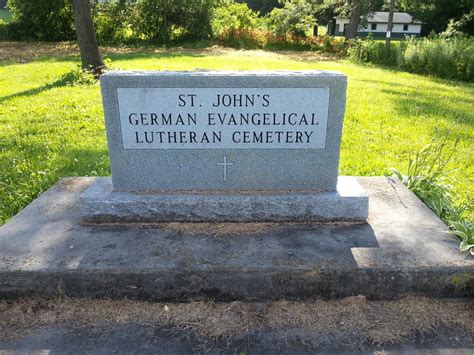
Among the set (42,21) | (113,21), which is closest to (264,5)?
(113,21)

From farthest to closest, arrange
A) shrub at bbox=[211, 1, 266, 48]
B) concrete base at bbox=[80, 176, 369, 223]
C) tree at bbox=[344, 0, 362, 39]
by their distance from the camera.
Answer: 1. tree at bbox=[344, 0, 362, 39]
2. shrub at bbox=[211, 1, 266, 48]
3. concrete base at bbox=[80, 176, 369, 223]

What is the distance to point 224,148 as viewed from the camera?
3109mm

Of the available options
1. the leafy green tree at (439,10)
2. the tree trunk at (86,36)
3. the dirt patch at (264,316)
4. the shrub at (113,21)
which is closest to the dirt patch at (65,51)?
the shrub at (113,21)

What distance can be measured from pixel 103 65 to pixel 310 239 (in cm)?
907

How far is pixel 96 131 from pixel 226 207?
3.62 metres

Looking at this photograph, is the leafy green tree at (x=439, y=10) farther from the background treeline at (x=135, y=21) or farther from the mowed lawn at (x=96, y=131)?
the mowed lawn at (x=96, y=131)

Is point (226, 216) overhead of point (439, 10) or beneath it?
beneath

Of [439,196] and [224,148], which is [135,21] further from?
[439,196]

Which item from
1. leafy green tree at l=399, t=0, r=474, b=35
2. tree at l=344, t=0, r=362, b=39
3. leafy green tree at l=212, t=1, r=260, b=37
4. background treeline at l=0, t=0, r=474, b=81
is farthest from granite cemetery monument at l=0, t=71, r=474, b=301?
leafy green tree at l=399, t=0, r=474, b=35

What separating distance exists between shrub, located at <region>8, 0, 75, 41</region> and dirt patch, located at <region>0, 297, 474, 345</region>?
77.6 ft

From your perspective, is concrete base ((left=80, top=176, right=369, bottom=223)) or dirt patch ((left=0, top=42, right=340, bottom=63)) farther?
dirt patch ((left=0, top=42, right=340, bottom=63))

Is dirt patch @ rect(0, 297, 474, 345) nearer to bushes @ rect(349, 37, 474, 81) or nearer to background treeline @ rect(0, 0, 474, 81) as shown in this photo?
bushes @ rect(349, 37, 474, 81)

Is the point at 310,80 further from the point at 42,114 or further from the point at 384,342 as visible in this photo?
the point at 42,114

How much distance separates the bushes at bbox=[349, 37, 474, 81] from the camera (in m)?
13.9
